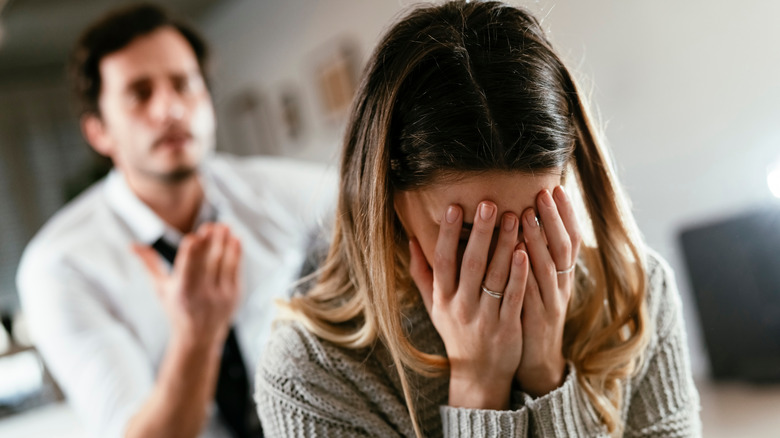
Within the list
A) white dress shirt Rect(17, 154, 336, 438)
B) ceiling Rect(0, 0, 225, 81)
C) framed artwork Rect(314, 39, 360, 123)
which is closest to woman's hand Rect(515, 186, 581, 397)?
white dress shirt Rect(17, 154, 336, 438)

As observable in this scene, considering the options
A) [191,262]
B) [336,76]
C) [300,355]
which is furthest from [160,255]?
[336,76]

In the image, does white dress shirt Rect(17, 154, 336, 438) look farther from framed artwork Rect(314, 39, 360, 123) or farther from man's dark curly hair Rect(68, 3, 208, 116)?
framed artwork Rect(314, 39, 360, 123)

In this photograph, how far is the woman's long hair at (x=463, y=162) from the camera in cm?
64

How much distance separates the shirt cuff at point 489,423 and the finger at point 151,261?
689mm

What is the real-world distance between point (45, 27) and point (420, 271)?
3.46 meters

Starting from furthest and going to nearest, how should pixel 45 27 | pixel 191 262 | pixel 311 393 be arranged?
1. pixel 45 27
2. pixel 191 262
3. pixel 311 393

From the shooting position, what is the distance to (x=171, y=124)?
1354mm

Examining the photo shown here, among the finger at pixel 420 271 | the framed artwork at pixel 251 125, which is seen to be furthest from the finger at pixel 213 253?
the framed artwork at pixel 251 125

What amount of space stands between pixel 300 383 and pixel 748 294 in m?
0.72

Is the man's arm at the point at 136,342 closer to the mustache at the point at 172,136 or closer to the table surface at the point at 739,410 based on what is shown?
the mustache at the point at 172,136

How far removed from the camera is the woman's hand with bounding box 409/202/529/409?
64 centimetres

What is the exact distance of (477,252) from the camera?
0.65 metres

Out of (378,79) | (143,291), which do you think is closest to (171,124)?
(143,291)

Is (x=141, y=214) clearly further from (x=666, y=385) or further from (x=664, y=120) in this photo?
(x=664, y=120)
